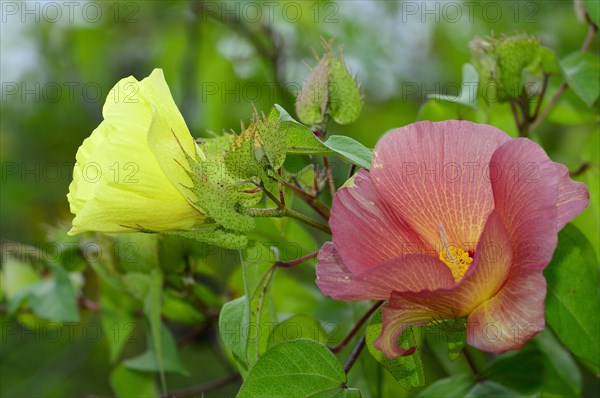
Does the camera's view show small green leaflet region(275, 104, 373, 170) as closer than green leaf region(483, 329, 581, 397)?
Yes

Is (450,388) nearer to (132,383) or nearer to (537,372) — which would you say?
(537,372)

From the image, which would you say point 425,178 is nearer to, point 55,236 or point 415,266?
point 415,266

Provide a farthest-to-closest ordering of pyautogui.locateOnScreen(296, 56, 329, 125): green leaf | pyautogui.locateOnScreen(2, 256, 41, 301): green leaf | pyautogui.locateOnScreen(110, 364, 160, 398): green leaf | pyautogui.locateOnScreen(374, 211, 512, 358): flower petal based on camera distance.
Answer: pyautogui.locateOnScreen(2, 256, 41, 301): green leaf < pyautogui.locateOnScreen(110, 364, 160, 398): green leaf < pyautogui.locateOnScreen(296, 56, 329, 125): green leaf < pyautogui.locateOnScreen(374, 211, 512, 358): flower petal

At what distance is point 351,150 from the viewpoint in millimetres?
818

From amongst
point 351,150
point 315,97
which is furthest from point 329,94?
point 351,150

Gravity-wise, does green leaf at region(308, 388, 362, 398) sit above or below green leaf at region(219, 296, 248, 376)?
below

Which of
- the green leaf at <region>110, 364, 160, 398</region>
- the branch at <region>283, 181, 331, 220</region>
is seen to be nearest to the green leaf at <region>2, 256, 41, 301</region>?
the green leaf at <region>110, 364, 160, 398</region>

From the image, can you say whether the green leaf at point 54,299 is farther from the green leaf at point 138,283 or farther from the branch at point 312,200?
the branch at point 312,200

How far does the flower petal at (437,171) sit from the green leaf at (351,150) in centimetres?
4

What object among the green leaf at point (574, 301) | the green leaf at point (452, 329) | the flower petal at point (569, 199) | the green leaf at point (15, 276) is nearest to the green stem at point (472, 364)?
the green leaf at point (574, 301)

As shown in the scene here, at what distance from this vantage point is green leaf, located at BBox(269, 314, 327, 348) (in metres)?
0.95

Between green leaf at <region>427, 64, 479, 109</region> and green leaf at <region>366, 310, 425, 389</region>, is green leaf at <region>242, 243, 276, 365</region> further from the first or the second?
green leaf at <region>427, 64, 479, 109</region>

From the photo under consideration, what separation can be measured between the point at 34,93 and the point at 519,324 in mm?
2331

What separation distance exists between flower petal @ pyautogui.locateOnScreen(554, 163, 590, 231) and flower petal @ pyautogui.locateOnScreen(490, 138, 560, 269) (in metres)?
0.05
